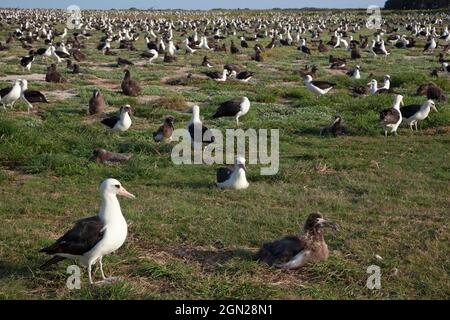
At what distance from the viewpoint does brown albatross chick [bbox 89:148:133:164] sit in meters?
12.2

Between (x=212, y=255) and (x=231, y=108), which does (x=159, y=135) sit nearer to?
(x=231, y=108)

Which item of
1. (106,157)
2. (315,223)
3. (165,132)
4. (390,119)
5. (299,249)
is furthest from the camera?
(390,119)

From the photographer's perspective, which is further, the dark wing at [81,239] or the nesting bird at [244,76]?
the nesting bird at [244,76]

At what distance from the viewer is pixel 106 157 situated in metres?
12.3

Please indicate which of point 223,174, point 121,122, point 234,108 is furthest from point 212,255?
point 234,108

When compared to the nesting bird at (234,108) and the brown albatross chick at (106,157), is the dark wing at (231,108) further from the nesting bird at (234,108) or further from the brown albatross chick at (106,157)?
the brown albatross chick at (106,157)

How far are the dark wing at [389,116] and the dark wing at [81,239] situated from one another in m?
9.57

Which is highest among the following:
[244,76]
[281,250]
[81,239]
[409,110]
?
[81,239]

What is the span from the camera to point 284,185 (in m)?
10.9

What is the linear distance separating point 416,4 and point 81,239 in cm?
10730

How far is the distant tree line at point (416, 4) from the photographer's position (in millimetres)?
100806

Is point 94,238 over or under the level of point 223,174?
over

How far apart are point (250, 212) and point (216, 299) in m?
3.02

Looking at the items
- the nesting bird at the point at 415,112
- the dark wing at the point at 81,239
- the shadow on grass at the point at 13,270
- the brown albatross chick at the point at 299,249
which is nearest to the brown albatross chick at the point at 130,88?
the nesting bird at the point at 415,112
